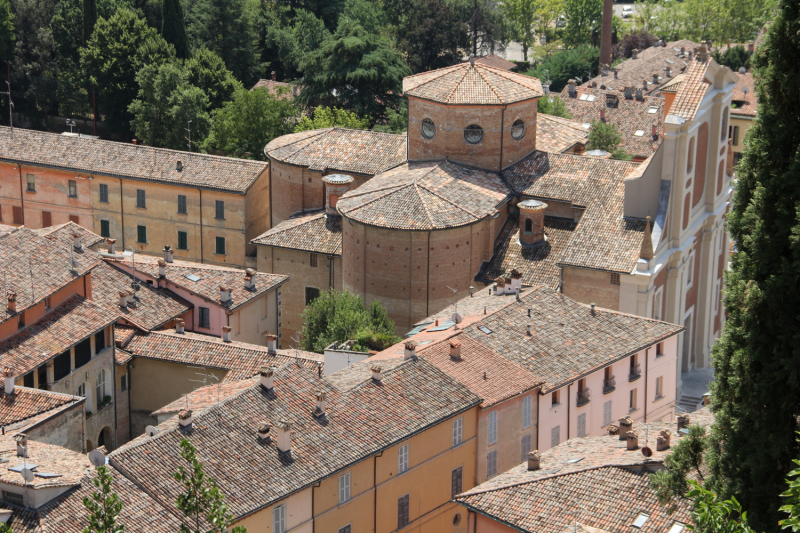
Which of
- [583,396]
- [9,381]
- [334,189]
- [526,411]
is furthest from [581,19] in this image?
[9,381]

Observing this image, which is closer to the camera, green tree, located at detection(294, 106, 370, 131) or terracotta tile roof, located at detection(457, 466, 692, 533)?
terracotta tile roof, located at detection(457, 466, 692, 533)

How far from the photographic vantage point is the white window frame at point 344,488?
117 ft

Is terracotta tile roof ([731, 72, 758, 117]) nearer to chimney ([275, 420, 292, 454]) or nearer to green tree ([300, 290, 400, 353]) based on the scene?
green tree ([300, 290, 400, 353])

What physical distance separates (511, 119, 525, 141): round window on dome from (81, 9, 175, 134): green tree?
30092mm

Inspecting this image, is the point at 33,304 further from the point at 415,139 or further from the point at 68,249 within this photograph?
the point at 415,139

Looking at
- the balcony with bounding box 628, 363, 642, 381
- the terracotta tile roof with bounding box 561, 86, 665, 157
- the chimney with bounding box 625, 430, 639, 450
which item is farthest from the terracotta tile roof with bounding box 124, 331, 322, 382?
the terracotta tile roof with bounding box 561, 86, 665, 157

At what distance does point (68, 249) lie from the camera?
45562 mm

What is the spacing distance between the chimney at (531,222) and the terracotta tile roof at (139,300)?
12353 millimetres

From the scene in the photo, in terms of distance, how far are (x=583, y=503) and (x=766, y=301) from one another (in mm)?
10485

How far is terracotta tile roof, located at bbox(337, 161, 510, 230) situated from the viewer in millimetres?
49594

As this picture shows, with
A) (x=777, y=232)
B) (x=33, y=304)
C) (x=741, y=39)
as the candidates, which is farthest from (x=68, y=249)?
(x=741, y=39)

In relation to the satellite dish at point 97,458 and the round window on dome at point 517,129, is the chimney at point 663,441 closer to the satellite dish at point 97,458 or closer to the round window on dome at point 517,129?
the satellite dish at point 97,458

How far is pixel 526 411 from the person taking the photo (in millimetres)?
40656

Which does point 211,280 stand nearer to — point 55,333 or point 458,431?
point 55,333
